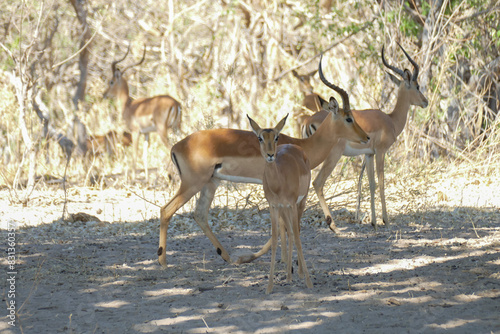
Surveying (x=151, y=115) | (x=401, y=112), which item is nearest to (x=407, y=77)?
(x=401, y=112)

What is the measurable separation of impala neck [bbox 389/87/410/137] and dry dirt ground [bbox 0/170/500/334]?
2.30ft

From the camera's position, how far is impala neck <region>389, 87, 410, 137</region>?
7.30 metres

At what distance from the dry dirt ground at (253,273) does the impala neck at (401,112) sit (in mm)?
700

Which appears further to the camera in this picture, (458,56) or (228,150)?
(458,56)

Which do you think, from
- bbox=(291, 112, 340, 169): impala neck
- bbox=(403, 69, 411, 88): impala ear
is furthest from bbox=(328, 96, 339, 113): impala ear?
bbox=(403, 69, 411, 88): impala ear

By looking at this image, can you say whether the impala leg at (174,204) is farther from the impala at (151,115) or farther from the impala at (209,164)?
the impala at (151,115)

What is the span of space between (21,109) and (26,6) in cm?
120

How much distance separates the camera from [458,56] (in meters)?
9.95

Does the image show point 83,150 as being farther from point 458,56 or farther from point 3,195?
point 458,56

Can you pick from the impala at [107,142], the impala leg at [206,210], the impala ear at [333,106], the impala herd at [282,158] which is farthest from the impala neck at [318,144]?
the impala at [107,142]

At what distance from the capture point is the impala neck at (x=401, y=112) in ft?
24.0

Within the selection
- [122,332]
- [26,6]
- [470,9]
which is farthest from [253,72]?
[122,332]

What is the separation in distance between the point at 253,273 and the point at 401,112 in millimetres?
3204

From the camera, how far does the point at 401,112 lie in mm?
7348
